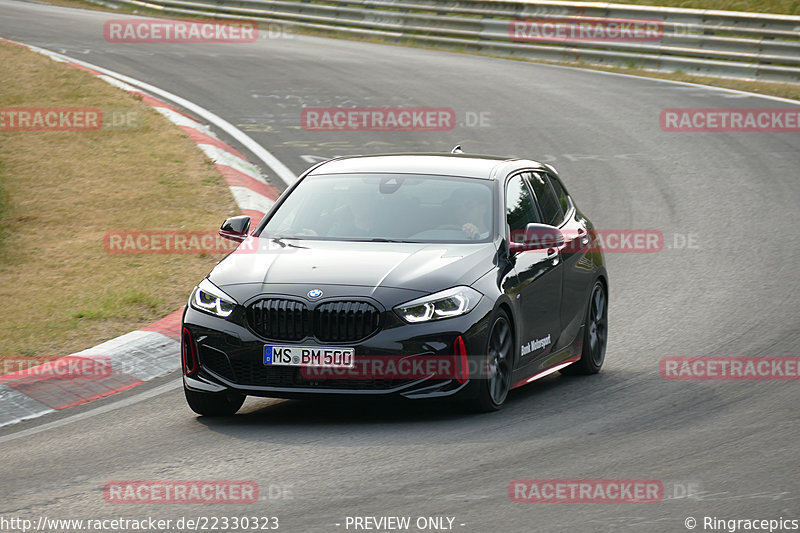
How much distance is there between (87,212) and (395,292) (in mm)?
7335

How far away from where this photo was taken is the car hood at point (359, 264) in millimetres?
7848

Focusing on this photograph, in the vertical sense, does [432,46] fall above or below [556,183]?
below

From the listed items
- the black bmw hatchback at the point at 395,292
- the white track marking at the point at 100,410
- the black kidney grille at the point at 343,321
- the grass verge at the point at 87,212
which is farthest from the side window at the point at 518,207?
the grass verge at the point at 87,212

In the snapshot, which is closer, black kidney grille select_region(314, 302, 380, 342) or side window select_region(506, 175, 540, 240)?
black kidney grille select_region(314, 302, 380, 342)

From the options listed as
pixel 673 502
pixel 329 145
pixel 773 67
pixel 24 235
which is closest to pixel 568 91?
pixel 773 67

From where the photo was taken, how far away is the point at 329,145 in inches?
712

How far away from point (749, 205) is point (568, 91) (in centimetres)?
709

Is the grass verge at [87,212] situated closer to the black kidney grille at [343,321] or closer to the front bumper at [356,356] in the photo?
the front bumper at [356,356]

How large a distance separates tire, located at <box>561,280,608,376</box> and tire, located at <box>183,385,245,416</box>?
282 centimetres

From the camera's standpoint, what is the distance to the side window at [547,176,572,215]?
10227 mm

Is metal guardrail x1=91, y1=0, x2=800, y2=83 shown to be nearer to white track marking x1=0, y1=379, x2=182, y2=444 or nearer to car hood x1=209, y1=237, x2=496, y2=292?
car hood x1=209, y1=237, x2=496, y2=292

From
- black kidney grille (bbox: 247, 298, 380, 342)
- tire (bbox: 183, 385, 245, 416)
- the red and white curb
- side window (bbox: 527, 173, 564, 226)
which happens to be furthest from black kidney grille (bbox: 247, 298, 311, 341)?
side window (bbox: 527, 173, 564, 226)

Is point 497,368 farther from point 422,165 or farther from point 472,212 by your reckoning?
point 422,165

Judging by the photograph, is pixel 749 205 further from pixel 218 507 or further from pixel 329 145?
pixel 218 507
